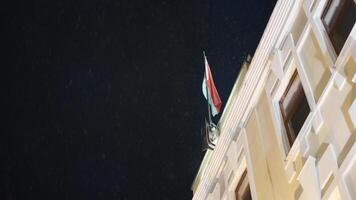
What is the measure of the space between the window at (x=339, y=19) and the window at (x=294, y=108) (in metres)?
1.37

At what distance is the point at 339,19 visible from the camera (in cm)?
836

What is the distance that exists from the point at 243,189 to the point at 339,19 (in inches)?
193

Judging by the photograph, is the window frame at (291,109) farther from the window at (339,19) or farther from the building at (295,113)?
the window at (339,19)

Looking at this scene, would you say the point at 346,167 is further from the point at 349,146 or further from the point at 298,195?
the point at 298,195

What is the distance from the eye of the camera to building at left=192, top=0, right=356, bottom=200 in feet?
24.1

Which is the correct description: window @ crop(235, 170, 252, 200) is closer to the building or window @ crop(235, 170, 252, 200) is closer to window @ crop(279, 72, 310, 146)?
the building

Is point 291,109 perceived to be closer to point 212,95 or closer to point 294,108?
point 294,108

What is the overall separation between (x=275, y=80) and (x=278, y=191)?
240 cm

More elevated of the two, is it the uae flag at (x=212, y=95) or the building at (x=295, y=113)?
the building at (x=295, y=113)

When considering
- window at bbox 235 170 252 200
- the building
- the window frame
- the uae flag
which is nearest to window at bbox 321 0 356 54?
the building

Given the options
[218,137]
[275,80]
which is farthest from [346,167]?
[218,137]

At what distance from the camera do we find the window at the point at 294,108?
30.5ft

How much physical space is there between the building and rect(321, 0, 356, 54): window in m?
0.02

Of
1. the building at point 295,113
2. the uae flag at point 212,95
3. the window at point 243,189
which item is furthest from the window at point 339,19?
the uae flag at point 212,95
